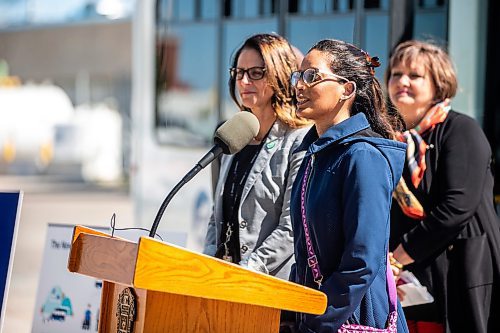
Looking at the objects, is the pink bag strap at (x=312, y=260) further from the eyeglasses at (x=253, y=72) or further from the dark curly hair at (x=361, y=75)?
the eyeglasses at (x=253, y=72)

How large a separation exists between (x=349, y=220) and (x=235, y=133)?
1.89 feet

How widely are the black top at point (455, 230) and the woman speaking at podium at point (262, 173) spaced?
70cm

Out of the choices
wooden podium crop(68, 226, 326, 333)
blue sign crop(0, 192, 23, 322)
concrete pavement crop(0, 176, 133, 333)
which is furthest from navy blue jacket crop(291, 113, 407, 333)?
concrete pavement crop(0, 176, 133, 333)

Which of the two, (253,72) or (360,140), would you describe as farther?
(253,72)

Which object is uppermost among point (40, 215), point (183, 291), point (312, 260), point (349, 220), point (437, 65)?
point (40, 215)

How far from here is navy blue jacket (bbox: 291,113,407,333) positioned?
2738mm

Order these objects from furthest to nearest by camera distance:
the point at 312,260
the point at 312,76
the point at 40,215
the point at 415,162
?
the point at 40,215, the point at 415,162, the point at 312,76, the point at 312,260

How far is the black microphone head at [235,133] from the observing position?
3.15m

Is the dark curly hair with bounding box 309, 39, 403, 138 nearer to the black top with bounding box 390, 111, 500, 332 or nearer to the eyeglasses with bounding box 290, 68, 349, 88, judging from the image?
the eyeglasses with bounding box 290, 68, 349, 88

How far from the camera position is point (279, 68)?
387cm

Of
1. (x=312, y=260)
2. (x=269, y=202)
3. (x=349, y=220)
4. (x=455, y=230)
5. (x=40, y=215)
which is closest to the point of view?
(x=349, y=220)

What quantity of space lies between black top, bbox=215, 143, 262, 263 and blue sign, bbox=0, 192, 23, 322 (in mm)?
830

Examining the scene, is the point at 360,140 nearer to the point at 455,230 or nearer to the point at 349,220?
the point at 349,220

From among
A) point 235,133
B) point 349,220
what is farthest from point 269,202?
point 349,220
